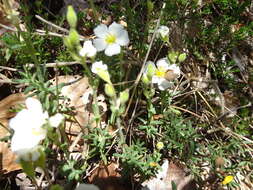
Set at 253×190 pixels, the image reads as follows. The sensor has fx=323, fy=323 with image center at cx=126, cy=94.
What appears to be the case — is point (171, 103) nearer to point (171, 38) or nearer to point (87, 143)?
point (171, 38)

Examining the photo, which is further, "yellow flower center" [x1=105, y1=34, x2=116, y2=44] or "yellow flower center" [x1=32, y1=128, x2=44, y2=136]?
"yellow flower center" [x1=105, y1=34, x2=116, y2=44]

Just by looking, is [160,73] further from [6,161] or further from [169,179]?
[6,161]

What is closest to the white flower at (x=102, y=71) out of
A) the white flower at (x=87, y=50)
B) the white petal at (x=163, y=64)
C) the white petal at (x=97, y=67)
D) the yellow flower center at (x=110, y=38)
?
the white petal at (x=97, y=67)

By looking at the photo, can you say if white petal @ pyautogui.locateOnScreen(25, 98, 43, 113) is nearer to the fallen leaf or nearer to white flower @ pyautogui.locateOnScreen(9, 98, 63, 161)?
white flower @ pyautogui.locateOnScreen(9, 98, 63, 161)

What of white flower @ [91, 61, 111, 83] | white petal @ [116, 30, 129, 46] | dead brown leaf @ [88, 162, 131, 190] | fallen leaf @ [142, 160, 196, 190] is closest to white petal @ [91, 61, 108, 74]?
white flower @ [91, 61, 111, 83]

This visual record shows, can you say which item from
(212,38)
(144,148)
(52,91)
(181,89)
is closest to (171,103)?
(181,89)

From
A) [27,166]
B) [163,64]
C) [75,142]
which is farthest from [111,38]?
[27,166]

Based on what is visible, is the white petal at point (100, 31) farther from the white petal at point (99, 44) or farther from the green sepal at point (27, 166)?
the green sepal at point (27, 166)
